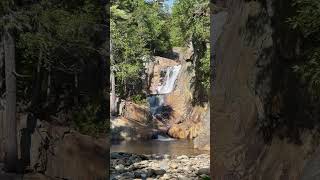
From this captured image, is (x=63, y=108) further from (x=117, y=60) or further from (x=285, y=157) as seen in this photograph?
(x=117, y=60)

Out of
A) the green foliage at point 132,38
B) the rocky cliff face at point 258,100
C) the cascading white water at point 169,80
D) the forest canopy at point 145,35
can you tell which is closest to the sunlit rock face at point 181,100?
the cascading white water at point 169,80

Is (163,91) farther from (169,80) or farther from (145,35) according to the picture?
(145,35)

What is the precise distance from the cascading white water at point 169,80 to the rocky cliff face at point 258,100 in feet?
69.1

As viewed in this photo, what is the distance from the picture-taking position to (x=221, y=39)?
5.71 m

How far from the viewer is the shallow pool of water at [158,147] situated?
17.1 metres

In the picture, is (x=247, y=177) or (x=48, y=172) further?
(x=48, y=172)

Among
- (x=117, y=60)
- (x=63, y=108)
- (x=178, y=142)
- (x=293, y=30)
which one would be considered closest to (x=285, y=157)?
(x=293, y=30)

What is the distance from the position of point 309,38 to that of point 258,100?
0.96 metres

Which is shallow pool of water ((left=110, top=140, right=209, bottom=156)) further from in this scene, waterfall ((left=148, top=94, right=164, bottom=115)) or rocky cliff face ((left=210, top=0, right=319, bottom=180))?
rocky cliff face ((left=210, top=0, right=319, bottom=180))

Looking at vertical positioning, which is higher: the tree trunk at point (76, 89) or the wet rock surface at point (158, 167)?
the tree trunk at point (76, 89)

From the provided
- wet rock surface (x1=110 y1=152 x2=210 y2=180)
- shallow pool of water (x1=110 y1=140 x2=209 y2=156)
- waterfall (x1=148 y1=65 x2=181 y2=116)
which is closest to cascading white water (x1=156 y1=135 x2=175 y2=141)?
shallow pool of water (x1=110 y1=140 x2=209 y2=156)

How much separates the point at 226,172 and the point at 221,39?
1540 millimetres

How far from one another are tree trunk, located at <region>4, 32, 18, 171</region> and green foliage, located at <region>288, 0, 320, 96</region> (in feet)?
10.7

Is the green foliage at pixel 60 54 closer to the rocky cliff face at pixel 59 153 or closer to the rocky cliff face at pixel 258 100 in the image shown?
the rocky cliff face at pixel 59 153
